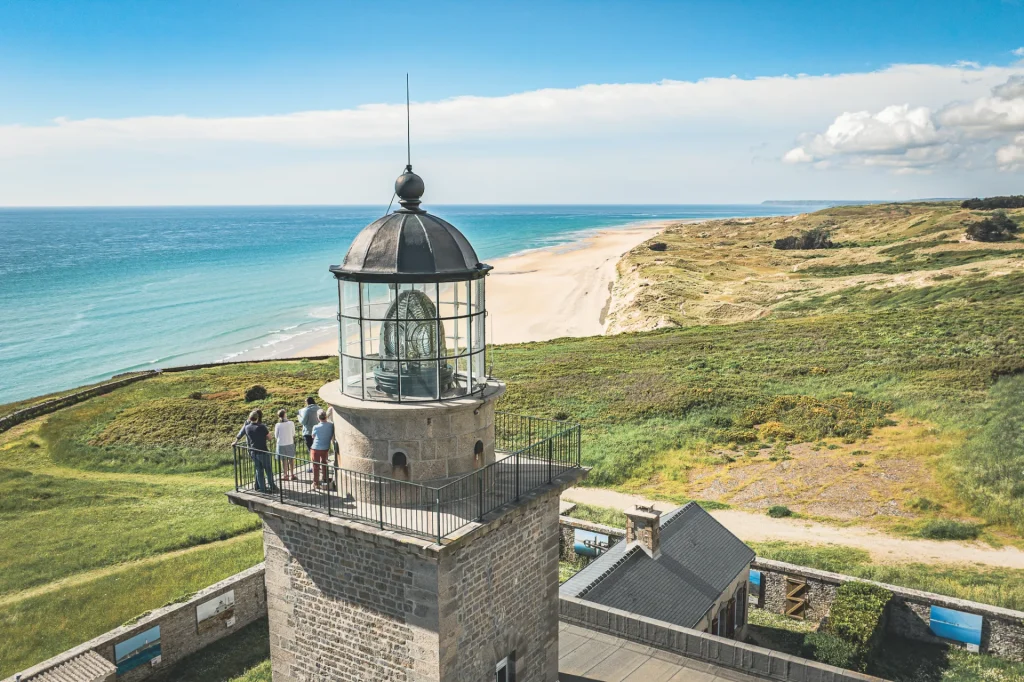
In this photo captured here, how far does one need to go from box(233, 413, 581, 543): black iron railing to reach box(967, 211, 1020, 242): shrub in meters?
67.7

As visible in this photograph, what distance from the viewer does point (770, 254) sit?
79938mm

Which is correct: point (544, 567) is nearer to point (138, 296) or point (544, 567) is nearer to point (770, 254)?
point (770, 254)

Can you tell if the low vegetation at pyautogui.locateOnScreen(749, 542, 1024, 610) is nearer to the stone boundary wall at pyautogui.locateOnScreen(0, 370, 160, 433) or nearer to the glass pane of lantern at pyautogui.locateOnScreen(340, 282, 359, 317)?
the glass pane of lantern at pyautogui.locateOnScreen(340, 282, 359, 317)

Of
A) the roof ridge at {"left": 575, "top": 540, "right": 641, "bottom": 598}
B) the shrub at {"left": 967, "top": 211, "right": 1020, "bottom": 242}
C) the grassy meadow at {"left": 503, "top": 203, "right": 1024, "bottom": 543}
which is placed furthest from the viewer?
the shrub at {"left": 967, "top": 211, "right": 1020, "bottom": 242}

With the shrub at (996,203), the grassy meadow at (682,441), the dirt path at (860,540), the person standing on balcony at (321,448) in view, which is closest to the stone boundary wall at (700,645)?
the dirt path at (860,540)

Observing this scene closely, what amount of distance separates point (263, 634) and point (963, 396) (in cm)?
2610

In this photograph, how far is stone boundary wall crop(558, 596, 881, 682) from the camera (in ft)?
36.5

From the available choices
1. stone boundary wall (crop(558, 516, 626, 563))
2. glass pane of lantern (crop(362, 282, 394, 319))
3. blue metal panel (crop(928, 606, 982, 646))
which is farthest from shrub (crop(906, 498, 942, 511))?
glass pane of lantern (crop(362, 282, 394, 319))

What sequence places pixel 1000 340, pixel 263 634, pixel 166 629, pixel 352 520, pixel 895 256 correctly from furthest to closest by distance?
pixel 895 256 → pixel 1000 340 → pixel 263 634 → pixel 166 629 → pixel 352 520

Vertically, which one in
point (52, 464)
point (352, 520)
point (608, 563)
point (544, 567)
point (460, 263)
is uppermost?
point (460, 263)

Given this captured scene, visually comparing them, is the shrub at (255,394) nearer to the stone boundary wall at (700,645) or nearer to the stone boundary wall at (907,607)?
the stone boundary wall at (907,607)

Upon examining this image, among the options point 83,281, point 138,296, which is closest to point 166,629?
point 138,296

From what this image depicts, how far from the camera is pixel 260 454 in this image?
8.27m

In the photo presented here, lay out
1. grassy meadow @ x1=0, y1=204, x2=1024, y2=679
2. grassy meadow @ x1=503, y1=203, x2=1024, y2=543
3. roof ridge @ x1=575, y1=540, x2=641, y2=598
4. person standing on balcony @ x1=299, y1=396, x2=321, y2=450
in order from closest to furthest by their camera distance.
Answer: person standing on balcony @ x1=299, y1=396, x2=321, y2=450
roof ridge @ x1=575, y1=540, x2=641, y2=598
grassy meadow @ x1=0, y1=204, x2=1024, y2=679
grassy meadow @ x1=503, y1=203, x2=1024, y2=543
